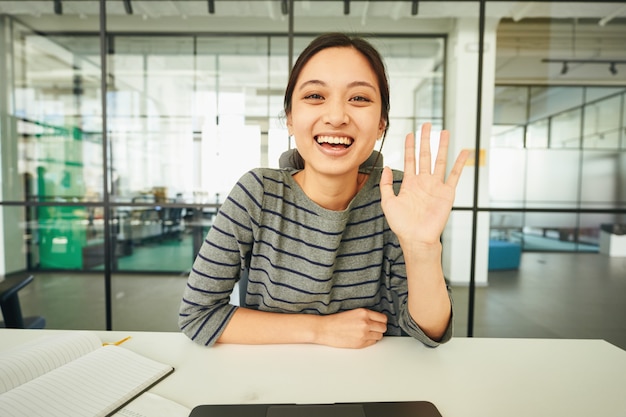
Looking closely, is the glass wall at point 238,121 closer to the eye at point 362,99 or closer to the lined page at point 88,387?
the eye at point 362,99

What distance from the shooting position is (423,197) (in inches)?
37.7

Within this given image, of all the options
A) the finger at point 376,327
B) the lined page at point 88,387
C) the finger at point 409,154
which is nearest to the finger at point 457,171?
the finger at point 409,154

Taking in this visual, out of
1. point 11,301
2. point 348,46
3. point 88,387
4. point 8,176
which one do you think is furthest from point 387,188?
point 8,176

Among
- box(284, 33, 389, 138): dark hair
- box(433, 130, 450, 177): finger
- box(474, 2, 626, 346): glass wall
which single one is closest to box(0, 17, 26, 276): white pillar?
box(284, 33, 389, 138): dark hair

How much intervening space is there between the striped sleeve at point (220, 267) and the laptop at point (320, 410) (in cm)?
31

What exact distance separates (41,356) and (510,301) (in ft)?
16.3

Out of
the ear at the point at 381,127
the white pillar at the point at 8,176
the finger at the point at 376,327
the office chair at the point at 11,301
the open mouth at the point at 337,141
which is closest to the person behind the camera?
the finger at the point at 376,327

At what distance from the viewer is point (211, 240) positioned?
1055mm

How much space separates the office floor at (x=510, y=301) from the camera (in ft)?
12.6

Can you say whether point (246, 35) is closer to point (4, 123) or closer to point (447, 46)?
point (447, 46)

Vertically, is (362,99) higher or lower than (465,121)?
lower

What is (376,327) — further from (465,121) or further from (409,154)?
(465,121)

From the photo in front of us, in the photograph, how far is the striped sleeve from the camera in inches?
36.2

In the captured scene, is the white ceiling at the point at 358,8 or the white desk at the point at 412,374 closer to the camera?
the white desk at the point at 412,374
